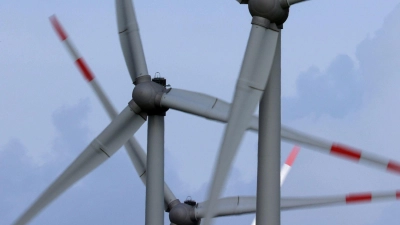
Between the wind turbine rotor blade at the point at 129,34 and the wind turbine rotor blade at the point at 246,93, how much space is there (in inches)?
479

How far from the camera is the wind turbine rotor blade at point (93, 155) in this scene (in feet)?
172

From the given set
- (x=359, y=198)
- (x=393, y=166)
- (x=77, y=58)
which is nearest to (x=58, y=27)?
(x=77, y=58)

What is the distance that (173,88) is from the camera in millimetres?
52812

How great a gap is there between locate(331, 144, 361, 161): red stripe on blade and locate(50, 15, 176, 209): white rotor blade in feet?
39.6

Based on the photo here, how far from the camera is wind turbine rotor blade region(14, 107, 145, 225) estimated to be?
5238 cm

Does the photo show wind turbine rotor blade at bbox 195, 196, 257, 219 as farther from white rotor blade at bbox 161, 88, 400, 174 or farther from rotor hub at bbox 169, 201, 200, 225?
white rotor blade at bbox 161, 88, 400, 174

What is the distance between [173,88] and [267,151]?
11818 mm

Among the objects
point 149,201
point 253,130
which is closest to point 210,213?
point 253,130

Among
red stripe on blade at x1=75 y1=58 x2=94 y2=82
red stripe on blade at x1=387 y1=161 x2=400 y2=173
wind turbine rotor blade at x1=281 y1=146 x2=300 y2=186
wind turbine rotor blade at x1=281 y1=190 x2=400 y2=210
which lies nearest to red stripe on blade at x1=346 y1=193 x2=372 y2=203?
wind turbine rotor blade at x1=281 y1=190 x2=400 y2=210

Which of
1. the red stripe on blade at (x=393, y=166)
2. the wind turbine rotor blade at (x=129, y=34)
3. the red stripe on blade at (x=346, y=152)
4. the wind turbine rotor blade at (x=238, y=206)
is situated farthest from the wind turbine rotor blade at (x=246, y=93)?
the wind turbine rotor blade at (x=238, y=206)

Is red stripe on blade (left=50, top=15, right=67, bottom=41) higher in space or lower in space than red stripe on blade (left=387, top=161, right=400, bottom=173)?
higher

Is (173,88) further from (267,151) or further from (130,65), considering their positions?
(267,151)

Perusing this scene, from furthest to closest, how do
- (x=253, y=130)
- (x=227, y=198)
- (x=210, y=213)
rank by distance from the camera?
1. (x=227, y=198)
2. (x=253, y=130)
3. (x=210, y=213)

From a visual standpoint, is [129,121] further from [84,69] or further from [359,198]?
[359,198]
